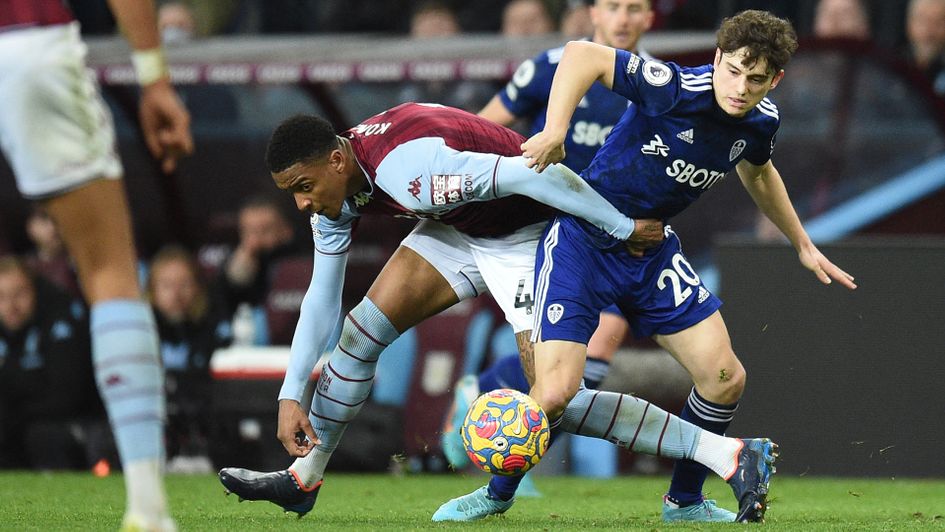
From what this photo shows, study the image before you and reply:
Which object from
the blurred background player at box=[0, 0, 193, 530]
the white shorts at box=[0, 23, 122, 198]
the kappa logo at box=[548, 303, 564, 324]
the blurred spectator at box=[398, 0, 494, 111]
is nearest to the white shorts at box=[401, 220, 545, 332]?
the kappa logo at box=[548, 303, 564, 324]

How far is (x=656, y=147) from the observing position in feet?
19.1

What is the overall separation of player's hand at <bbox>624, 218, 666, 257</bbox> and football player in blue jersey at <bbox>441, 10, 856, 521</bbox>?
38mm

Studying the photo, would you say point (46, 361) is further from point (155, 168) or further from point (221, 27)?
point (221, 27)

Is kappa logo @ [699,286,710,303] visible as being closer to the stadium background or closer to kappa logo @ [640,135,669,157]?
kappa logo @ [640,135,669,157]

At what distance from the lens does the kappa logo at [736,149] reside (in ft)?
19.0

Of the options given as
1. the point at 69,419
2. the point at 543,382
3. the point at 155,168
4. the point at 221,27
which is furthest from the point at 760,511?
the point at 221,27

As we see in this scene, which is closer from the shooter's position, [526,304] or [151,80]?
[151,80]

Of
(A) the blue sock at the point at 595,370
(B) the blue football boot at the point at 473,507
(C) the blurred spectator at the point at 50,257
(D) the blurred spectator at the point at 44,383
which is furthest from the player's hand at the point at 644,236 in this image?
(C) the blurred spectator at the point at 50,257

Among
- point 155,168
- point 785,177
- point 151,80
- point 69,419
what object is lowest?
point 69,419

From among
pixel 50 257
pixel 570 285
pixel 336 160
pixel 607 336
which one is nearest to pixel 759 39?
pixel 570 285

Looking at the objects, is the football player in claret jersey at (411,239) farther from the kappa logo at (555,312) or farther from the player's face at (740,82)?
the player's face at (740,82)

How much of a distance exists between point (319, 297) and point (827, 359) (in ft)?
12.3

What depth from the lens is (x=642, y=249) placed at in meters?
5.90

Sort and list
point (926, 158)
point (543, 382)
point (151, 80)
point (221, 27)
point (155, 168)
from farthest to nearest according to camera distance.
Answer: point (221, 27), point (155, 168), point (926, 158), point (543, 382), point (151, 80)
